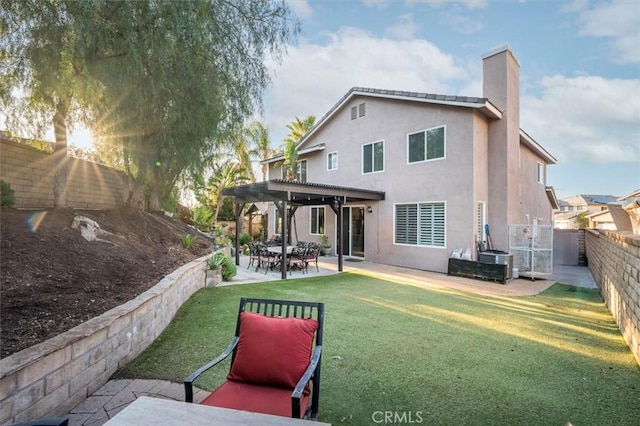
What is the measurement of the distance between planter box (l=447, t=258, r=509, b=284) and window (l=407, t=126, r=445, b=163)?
3.74 m

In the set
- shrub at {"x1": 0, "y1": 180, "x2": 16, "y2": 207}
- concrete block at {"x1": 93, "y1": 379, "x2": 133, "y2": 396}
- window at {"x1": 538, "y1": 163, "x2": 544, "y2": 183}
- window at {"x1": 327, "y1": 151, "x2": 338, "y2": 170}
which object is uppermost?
window at {"x1": 327, "y1": 151, "x2": 338, "y2": 170}

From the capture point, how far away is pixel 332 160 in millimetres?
15695

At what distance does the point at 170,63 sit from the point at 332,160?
34.8ft

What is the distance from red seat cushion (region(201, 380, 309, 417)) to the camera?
228cm

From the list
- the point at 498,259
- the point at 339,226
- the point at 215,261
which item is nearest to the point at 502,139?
the point at 498,259

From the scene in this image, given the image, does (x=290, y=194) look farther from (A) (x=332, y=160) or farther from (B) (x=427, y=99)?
(B) (x=427, y=99)

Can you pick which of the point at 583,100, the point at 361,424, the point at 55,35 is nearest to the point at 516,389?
the point at 361,424

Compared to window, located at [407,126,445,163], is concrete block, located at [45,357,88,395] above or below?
below

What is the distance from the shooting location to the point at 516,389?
11.3 ft

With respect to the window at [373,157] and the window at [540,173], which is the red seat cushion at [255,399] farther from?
the window at [540,173]

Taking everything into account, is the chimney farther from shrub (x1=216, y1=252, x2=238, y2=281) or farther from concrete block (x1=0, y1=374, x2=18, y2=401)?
concrete block (x1=0, y1=374, x2=18, y2=401)

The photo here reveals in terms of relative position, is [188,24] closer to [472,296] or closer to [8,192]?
[8,192]

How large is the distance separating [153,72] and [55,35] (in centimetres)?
132

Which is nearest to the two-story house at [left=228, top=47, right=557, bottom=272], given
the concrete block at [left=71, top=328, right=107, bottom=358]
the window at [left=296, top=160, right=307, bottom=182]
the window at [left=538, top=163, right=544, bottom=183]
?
the window at [left=538, top=163, right=544, bottom=183]
